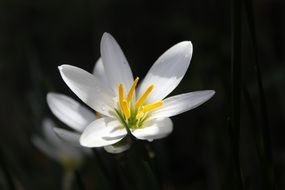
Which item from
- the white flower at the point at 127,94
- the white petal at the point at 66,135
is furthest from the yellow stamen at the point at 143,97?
the white petal at the point at 66,135

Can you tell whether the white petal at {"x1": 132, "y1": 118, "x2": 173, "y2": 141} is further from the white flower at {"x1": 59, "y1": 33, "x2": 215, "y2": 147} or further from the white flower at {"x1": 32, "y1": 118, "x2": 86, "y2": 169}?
the white flower at {"x1": 32, "y1": 118, "x2": 86, "y2": 169}

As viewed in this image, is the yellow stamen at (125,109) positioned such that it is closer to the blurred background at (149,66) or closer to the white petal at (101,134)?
the white petal at (101,134)

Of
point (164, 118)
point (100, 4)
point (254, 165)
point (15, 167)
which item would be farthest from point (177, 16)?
point (164, 118)

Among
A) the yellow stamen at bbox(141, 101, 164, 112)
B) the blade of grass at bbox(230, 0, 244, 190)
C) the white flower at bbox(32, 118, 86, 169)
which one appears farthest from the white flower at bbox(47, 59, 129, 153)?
the white flower at bbox(32, 118, 86, 169)

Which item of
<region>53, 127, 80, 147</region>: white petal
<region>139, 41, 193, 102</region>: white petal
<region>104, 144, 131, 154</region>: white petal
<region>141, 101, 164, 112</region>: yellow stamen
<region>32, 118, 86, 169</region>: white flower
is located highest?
<region>139, 41, 193, 102</region>: white petal

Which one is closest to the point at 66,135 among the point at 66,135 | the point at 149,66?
the point at 66,135

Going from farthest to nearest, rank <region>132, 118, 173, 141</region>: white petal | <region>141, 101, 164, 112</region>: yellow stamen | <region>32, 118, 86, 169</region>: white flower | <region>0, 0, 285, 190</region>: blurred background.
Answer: <region>0, 0, 285, 190</region>: blurred background
<region>32, 118, 86, 169</region>: white flower
<region>141, 101, 164, 112</region>: yellow stamen
<region>132, 118, 173, 141</region>: white petal

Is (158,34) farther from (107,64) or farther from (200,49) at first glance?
(107,64)
